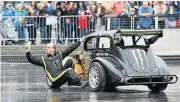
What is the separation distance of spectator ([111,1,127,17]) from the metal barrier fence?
41 centimetres

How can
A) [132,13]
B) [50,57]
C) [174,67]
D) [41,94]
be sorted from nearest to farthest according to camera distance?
1. [41,94]
2. [50,57]
3. [174,67]
4. [132,13]

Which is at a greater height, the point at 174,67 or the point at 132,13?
the point at 132,13

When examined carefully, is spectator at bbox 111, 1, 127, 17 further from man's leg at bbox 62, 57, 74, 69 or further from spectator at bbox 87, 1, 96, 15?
man's leg at bbox 62, 57, 74, 69

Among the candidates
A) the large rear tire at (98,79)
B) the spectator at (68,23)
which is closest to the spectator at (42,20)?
the spectator at (68,23)

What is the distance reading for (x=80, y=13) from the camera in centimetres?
2756

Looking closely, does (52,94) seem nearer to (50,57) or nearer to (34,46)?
(50,57)

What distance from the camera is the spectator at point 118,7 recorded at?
26.9m

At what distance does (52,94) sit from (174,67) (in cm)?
954

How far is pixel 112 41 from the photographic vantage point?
1441 centimetres

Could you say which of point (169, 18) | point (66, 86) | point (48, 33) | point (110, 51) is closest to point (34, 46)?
point (48, 33)

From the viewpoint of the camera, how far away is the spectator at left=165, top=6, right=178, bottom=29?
26852 millimetres

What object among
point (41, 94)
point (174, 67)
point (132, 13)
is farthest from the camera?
point (132, 13)

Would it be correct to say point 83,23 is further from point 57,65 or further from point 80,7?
point 57,65

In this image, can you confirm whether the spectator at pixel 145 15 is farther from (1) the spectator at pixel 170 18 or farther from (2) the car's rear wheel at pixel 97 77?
(2) the car's rear wheel at pixel 97 77
